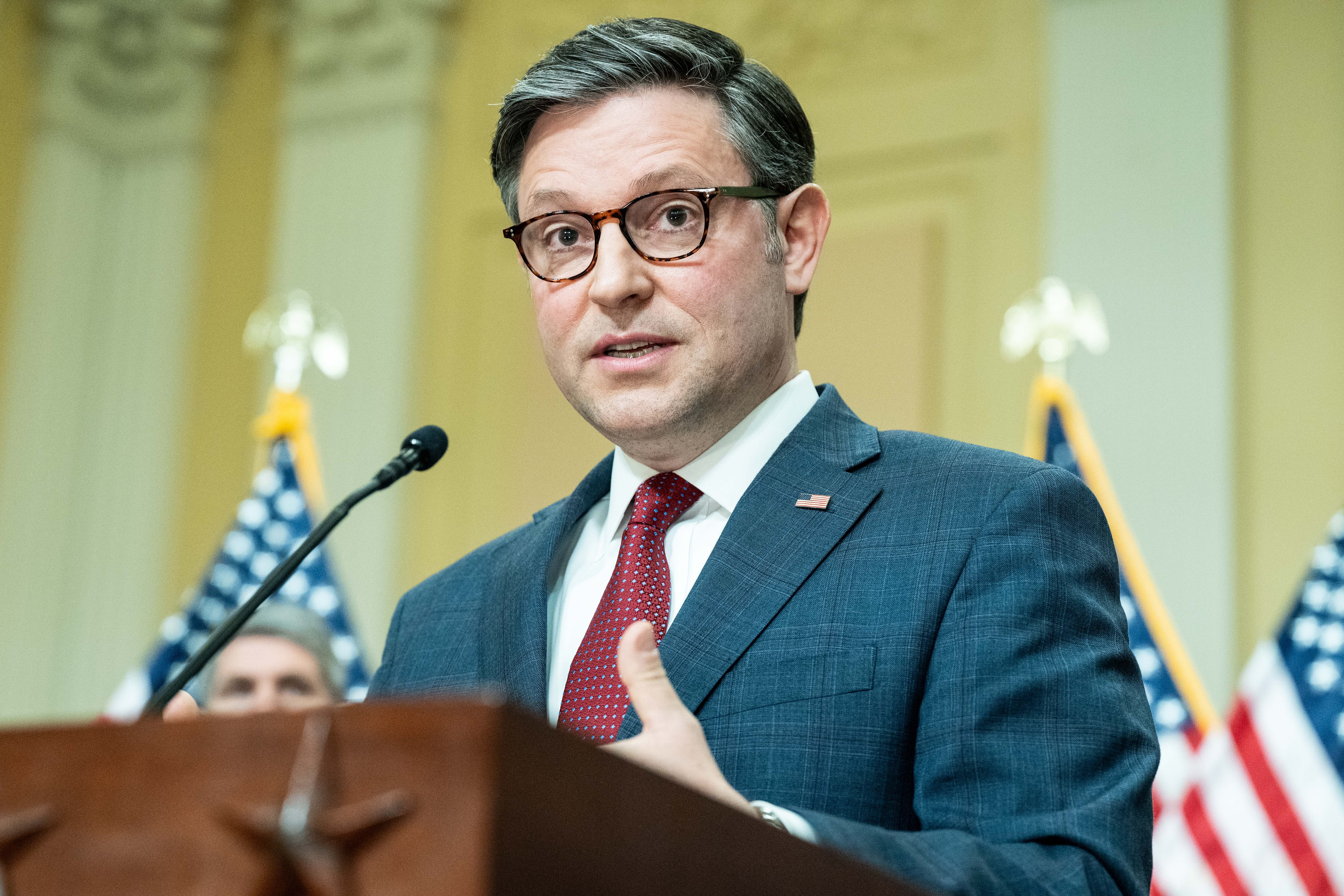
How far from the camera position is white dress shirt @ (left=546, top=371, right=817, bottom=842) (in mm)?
1752

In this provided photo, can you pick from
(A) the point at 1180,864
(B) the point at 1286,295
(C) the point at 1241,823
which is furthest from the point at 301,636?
(B) the point at 1286,295

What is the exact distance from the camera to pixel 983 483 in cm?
162

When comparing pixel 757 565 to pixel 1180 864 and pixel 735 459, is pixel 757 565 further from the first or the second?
pixel 1180 864

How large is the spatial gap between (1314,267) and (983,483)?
397 centimetres

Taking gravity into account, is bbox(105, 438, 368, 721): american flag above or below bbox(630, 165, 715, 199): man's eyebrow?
below

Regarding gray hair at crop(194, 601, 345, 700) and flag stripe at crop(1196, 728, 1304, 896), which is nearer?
flag stripe at crop(1196, 728, 1304, 896)

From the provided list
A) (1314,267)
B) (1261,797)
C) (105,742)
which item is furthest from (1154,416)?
(105,742)

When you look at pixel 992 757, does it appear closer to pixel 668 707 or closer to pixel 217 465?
pixel 668 707

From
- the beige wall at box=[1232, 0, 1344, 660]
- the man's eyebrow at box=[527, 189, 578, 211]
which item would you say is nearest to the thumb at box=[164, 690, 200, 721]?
the man's eyebrow at box=[527, 189, 578, 211]

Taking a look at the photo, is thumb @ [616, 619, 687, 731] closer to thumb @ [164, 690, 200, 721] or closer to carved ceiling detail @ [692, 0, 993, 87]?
thumb @ [164, 690, 200, 721]

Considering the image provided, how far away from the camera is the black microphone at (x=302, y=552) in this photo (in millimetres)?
1668

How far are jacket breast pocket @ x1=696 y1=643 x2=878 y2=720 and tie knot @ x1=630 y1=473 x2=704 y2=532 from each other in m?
0.33

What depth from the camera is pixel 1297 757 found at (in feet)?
12.5

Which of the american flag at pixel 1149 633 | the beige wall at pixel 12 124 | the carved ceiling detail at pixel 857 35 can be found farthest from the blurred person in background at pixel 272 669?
the beige wall at pixel 12 124
